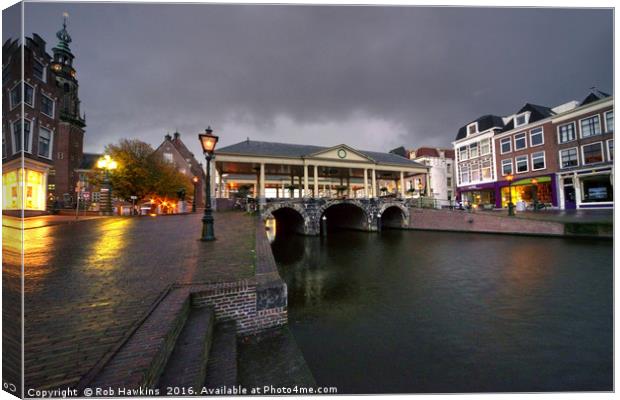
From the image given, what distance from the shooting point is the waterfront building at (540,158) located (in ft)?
54.9

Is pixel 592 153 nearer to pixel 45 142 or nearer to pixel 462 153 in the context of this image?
pixel 462 153

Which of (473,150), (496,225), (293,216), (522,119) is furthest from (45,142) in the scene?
(473,150)

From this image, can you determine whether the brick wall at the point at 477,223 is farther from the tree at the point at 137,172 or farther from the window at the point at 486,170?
the tree at the point at 137,172

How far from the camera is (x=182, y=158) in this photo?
38438mm

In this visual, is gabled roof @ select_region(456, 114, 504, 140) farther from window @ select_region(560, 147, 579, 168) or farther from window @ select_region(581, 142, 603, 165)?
window @ select_region(581, 142, 603, 165)

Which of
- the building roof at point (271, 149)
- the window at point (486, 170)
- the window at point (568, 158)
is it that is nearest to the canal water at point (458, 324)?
the window at point (568, 158)

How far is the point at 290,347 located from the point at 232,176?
1153 inches

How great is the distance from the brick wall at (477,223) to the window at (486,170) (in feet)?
35.7

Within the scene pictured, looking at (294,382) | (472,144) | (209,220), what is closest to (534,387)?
(294,382)

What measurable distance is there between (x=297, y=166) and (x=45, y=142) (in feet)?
81.0

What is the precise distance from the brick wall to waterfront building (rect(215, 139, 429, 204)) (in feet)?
16.6

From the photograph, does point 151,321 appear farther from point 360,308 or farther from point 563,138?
point 563,138

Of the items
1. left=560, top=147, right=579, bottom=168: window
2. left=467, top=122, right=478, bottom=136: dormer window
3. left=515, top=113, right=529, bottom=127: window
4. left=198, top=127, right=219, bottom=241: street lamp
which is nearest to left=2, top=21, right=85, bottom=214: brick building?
left=198, top=127, right=219, bottom=241: street lamp

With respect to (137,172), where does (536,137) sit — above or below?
above
